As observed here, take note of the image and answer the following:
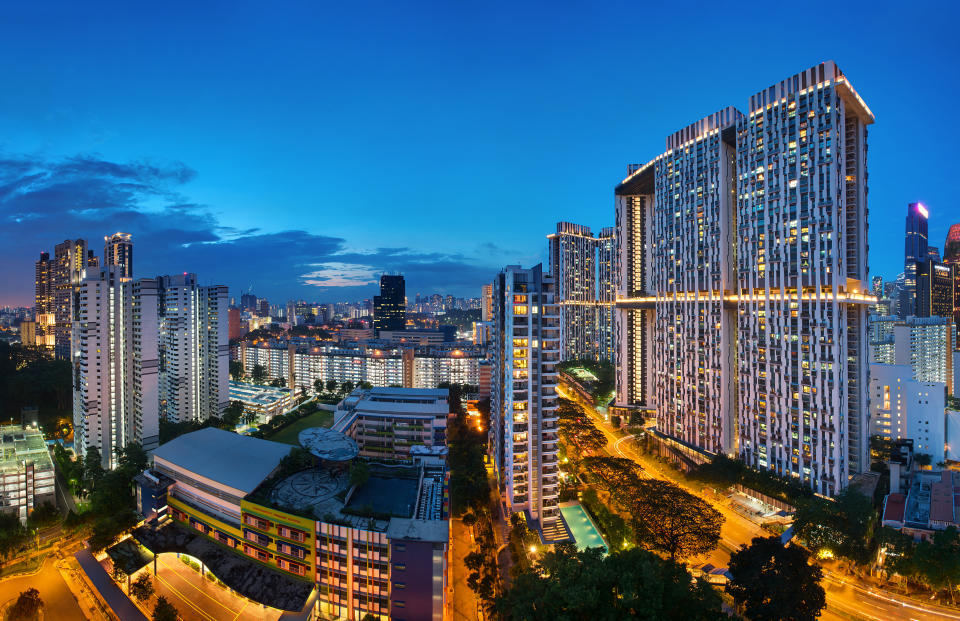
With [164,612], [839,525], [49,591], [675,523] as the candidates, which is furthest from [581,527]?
[49,591]

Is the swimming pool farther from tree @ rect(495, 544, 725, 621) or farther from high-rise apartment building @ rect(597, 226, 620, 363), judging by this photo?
high-rise apartment building @ rect(597, 226, 620, 363)

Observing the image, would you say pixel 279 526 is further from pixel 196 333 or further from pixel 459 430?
pixel 196 333

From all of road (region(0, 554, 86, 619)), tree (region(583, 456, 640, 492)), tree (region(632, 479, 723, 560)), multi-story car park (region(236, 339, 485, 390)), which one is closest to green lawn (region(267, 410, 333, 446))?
multi-story car park (region(236, 339, 485, 390))

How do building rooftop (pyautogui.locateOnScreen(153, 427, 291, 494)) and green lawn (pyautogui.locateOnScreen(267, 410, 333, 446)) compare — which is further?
green lawn (pyautogui.locateOnScreen(267, 410, 333, 446))

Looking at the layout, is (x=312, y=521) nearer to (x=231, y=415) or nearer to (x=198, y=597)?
(x=198, y=597)

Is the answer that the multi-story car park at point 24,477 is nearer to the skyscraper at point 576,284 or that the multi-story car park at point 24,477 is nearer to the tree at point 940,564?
the tree at point 940,564
